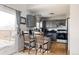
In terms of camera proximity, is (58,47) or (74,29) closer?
(74,29)

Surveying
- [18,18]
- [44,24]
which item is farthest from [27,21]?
[44,24]

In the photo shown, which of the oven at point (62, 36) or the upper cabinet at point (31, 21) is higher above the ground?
the upper cabinet at point (31, 21)

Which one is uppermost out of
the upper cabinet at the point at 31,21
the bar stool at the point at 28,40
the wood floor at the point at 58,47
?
the upper cabinet at the point at 31,21

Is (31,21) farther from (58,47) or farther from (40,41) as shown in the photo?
(58,47)

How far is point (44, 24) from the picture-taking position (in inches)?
59.9

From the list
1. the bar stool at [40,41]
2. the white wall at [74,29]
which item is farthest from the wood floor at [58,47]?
the white wall at [74,29]

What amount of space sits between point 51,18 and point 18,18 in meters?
0.49

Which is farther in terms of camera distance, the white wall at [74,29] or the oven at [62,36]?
the oven at [62,36]

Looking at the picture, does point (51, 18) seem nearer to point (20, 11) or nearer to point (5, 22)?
point (20, 11)

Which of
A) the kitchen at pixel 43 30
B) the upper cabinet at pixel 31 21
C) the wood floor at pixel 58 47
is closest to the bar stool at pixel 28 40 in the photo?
the kitchen at pixel 43 30

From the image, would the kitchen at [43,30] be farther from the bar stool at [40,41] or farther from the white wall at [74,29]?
the white wall at [74,29]

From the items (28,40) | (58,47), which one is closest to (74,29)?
(58,47)

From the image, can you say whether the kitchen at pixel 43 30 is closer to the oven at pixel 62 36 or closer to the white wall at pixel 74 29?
the oven at pixel 62 36

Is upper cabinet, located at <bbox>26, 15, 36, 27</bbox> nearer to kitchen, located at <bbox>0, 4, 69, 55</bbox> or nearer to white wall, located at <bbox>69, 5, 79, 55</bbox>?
kitchen, located at <bbox>0, 4, 69, 55</bbox>
